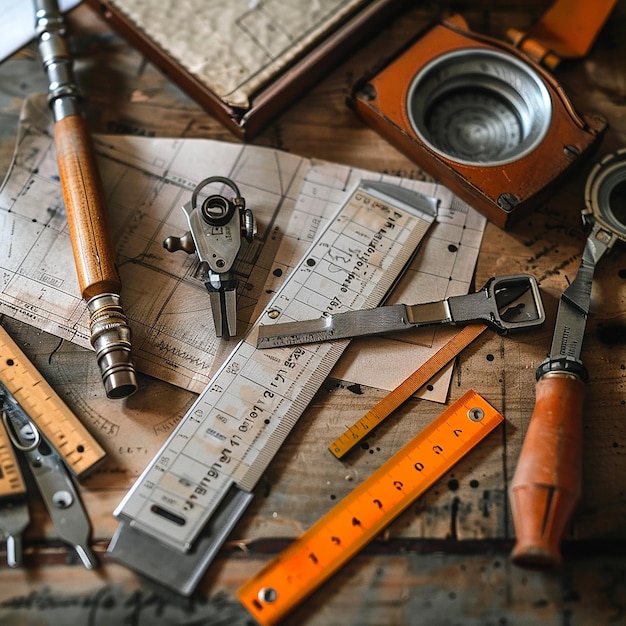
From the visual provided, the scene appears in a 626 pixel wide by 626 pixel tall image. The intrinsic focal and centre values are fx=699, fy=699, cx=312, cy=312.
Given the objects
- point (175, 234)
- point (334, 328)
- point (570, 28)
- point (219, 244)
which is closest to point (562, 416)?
point (334, 328)

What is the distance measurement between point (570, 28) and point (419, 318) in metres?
0.78

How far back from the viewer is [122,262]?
4.50 feet

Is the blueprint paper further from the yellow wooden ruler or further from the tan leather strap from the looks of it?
the tan leather strap

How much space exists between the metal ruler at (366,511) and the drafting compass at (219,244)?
15.0 inches

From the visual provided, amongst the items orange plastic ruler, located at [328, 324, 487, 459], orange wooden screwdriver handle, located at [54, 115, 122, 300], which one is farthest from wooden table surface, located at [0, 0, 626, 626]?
orange wooden screwdriver handle, located at [54, 115, 122, 300]

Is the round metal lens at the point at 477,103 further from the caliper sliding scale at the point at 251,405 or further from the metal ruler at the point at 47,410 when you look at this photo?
the metal ruler at the point at 47,410

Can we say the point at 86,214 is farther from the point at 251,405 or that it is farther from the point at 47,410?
the point at 251,405

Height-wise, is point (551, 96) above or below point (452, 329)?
above

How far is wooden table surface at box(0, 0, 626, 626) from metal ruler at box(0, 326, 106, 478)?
30 millimetres

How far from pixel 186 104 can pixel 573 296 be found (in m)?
0.91

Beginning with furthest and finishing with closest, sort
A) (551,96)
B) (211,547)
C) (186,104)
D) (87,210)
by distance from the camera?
(186,104) < (551,96) < (87,210) < (211,547)

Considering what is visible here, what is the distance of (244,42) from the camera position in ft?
4.93

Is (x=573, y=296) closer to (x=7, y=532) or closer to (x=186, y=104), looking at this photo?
(x=186, y=104)

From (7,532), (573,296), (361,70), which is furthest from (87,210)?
(573,296)
